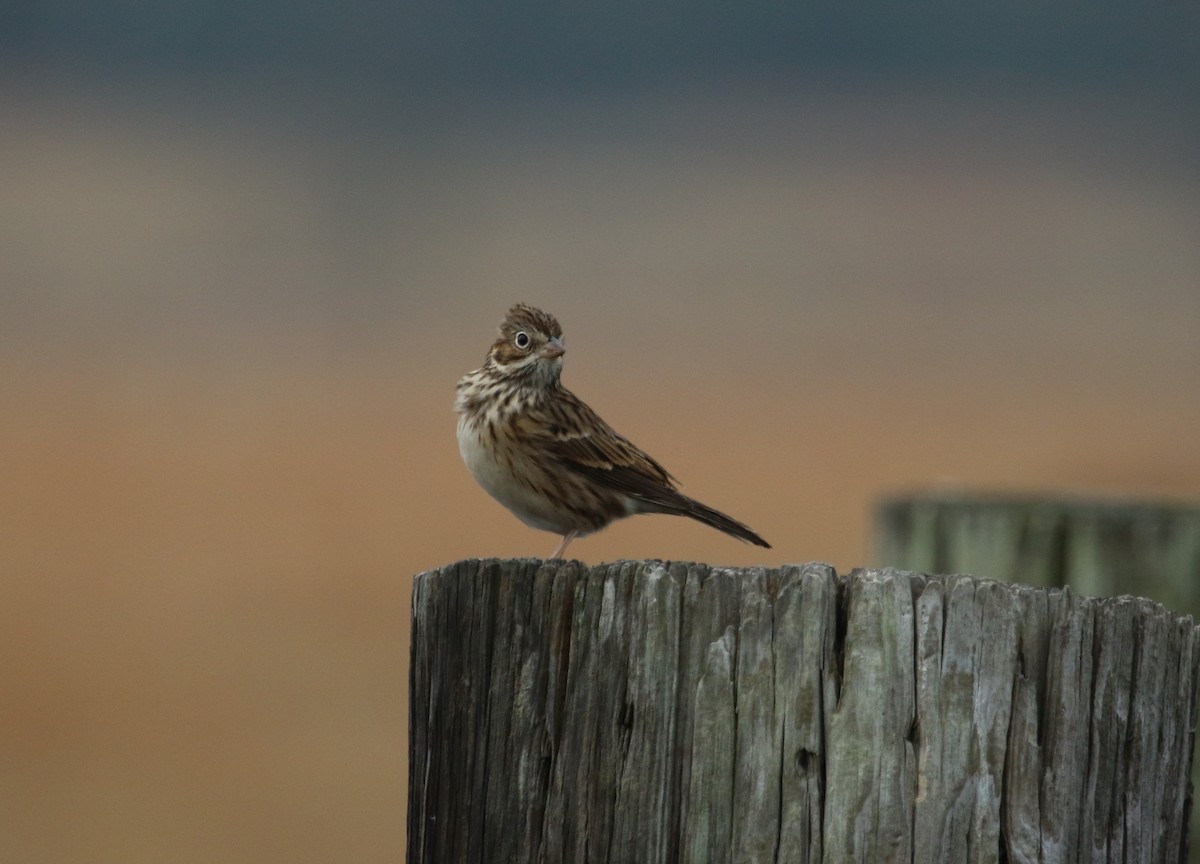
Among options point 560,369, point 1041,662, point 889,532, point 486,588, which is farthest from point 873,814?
point 560,369

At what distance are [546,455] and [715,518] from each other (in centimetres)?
74

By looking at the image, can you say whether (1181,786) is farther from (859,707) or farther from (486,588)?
(486,588)

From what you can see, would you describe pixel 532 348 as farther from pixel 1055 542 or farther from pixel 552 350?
pixel 1055 542

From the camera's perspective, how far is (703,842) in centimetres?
281

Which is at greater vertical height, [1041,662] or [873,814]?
[1041,662]

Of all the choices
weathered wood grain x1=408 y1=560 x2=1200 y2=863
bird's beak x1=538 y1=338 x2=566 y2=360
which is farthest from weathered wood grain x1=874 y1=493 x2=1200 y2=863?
weathered wood grain x1=408 y1=560 x2=1200 y2=863

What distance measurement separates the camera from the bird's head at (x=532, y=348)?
20.5 ft

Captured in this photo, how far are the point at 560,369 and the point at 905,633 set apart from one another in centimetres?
370

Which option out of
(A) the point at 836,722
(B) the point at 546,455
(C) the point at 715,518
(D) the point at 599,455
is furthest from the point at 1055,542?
(A) the point at 836,722

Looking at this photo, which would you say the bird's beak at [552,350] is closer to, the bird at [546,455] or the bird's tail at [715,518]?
the bird at [546,455]

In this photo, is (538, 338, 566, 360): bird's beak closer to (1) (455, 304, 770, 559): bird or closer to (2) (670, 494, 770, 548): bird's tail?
(1) (455, 304, 770, 559): bird

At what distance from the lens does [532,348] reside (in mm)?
6277

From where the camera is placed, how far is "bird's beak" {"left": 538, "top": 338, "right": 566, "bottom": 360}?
245 inches

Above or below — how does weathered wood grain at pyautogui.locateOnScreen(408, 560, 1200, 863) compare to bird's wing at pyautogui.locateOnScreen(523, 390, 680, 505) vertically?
below
